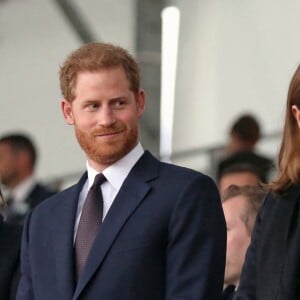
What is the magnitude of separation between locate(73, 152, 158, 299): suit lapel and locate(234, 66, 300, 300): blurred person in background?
0.44 m

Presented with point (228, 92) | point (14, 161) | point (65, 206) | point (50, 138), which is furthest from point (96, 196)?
point (50, 138)

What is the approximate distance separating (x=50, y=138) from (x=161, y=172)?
30.2 feet

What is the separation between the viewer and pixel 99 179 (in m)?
5.69

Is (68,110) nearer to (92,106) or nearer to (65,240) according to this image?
(92,106)

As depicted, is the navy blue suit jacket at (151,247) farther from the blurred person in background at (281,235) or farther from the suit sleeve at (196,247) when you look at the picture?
the blurred person in background at (281,235)

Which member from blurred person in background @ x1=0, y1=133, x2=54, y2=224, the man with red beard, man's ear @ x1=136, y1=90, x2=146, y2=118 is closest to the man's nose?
the man with red beard

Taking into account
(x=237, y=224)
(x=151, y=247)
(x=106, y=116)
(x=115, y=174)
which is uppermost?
(x=106, y=116)

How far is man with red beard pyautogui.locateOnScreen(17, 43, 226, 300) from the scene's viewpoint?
5.46 m

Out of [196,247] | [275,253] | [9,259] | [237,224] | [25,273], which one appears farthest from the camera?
[237,224]

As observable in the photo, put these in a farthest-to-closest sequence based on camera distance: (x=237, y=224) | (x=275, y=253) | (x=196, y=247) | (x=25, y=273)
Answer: (x=237, y=224) → (x=25, y=273) → (x=196, y=247) → (x=275, y=253)

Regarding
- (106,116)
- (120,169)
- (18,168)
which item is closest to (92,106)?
(106,116)

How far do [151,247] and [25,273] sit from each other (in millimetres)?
609

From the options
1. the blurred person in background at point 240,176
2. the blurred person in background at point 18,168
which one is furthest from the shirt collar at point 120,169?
the blurred person in background at point 18,168

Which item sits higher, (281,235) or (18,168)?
(281,235)
